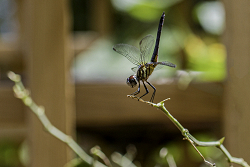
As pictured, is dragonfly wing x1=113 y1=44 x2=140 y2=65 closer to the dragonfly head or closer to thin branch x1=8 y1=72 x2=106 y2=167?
the dragonfly head

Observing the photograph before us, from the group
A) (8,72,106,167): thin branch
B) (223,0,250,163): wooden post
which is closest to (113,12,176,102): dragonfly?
(8,72,106,167): thin branch

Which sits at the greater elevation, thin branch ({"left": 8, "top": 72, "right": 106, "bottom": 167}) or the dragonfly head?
the dragonfly head

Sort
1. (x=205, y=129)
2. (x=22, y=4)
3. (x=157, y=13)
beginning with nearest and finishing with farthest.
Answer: (x=22, y=4), (x=205, y=129), (x=157, y=13)

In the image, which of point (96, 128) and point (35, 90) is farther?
point (96, 128)

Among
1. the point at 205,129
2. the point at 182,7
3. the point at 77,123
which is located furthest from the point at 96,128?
the point at 182,7

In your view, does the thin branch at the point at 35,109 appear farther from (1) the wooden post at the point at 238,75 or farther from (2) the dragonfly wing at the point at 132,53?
(1) the wooden post at the point at 238,75

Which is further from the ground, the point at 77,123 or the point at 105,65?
the point at 105,65

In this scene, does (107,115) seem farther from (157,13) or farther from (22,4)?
(157,13)
